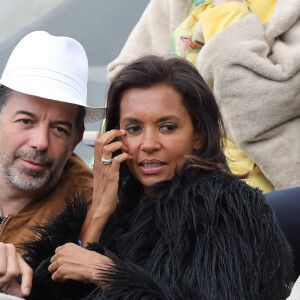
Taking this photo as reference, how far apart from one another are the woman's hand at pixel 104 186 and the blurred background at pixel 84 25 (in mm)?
1455

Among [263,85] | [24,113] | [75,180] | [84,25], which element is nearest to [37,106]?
[24,113]

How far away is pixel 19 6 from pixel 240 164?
157cm

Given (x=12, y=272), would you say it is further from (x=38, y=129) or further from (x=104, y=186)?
(x=38, y=129)

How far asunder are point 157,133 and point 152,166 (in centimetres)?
9

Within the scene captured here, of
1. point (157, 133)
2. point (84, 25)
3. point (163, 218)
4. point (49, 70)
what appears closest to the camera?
point (163, 218)

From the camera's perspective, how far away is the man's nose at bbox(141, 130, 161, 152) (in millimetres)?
1816

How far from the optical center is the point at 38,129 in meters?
2.20

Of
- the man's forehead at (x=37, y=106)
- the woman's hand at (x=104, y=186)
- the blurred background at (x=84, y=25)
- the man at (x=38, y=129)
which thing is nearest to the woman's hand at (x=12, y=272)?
the woman's hand at (x=104, y=186)

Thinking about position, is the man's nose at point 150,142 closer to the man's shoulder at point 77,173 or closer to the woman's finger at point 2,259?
the woman's finger at point 2,259

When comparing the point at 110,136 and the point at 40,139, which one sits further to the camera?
the point at 40,139

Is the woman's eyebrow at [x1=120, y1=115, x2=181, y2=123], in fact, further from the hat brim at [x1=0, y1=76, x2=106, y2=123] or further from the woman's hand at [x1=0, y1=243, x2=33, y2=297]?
the woman's hand at [x1=0, y1=243, x2=33, y2=297]

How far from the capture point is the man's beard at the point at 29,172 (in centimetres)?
220

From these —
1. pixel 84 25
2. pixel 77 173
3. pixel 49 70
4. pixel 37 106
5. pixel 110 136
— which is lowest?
pixel 77 173

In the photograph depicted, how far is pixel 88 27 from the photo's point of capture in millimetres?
3451
